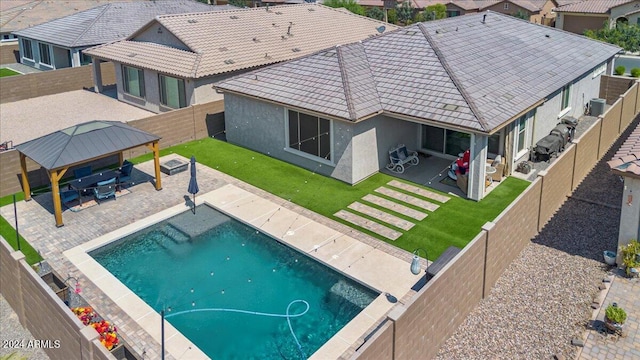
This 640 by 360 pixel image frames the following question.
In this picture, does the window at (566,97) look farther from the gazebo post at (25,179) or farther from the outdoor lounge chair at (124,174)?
the gazebo post at (25,179)

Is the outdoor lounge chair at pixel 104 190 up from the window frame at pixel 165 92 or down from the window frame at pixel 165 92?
down

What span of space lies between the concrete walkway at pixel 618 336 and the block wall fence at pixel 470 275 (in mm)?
2714

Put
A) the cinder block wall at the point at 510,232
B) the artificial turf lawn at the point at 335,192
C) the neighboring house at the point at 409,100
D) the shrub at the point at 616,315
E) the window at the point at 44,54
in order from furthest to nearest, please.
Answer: the window at the point at 44,54
the neighboring house at the point at 409,100
the artificial turf lawn at the point at 335,192
the cinder block wall at the point at 510,232
the shrub at the point at 616,315

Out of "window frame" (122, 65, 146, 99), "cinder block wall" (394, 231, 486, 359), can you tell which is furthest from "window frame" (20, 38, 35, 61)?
"cinder block wall" (394, 231, 486, 359)

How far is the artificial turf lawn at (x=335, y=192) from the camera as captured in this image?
684 inches

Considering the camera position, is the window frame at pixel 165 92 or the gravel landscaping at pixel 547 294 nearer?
the gravel landscaping at pixel 547 294

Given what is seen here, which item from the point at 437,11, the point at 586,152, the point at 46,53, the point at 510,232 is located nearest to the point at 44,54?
the point at 46,53

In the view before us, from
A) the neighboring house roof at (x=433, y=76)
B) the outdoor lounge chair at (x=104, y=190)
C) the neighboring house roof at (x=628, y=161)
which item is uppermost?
the neighboring house roof at (x=433, y=76)

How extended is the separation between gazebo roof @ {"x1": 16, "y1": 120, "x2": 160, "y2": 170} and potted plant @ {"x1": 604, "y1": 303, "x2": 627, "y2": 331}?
1563cm

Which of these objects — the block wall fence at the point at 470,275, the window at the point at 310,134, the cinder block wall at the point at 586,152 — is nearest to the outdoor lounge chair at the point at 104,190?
the window at the point at 310,134

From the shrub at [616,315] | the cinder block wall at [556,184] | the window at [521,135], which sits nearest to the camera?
the shrub at [616,315]

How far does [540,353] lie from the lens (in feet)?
40.3

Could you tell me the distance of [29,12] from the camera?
177 feet

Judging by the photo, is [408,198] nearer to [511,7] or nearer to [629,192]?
[629,192]
